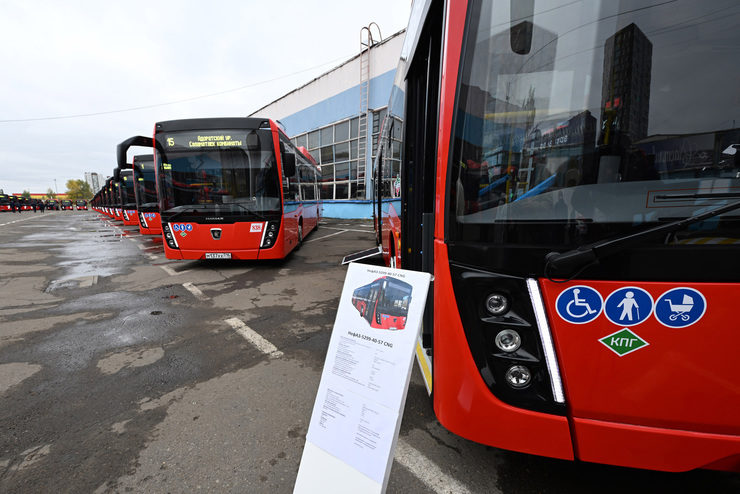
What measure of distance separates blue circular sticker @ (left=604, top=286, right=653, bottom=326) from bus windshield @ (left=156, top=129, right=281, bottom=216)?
6.02 m

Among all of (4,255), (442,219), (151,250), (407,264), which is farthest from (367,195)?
(442,219)

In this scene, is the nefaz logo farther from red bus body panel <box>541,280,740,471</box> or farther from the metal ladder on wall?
the metal ladder on wall

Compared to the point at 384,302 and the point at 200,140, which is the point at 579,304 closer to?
the point at 384,302

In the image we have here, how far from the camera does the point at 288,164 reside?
256 inches

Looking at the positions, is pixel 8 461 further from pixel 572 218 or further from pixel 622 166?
pixel 622 166

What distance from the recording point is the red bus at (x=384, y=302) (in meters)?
1.36

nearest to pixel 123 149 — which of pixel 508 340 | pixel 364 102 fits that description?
pixel 508 340

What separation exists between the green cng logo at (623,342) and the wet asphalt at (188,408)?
981 mm

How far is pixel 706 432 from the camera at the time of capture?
127 centimetres

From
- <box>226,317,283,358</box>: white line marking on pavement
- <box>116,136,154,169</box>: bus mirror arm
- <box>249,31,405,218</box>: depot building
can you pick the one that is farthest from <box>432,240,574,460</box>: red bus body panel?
<box>249,31,405,218</box>: depot building

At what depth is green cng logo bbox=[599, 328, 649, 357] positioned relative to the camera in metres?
1.27

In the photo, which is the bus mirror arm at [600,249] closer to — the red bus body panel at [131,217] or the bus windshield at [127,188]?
the bus windshield at [127,188]

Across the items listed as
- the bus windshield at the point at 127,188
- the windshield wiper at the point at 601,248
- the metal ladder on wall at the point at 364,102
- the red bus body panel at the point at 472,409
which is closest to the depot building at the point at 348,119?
the metal ladder on wall at the point at 364,102

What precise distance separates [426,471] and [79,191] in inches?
5614
